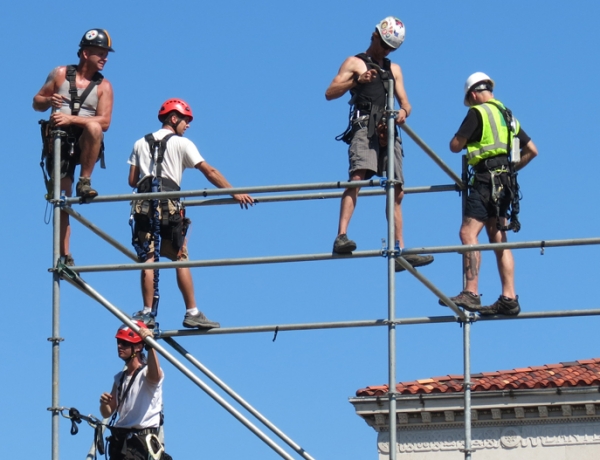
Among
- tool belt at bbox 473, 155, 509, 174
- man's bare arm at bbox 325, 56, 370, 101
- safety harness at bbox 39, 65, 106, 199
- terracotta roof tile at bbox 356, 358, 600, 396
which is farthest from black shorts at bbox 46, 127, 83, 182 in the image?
terracotta roof tile at bbox 356, 358, 600, 396

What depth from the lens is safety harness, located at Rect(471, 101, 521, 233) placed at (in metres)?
14.4

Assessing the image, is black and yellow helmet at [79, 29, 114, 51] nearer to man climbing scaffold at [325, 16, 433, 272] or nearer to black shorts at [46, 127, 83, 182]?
black shorts at [46, 127, 83, 182]

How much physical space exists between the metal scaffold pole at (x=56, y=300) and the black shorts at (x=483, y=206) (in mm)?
3367

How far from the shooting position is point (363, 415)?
30250 millimetres

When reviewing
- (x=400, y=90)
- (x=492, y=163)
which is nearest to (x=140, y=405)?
(x=400, y=90)

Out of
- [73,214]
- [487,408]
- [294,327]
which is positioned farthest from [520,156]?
[487,408]

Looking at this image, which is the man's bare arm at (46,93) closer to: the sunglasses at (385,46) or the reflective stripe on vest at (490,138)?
the sunglasses at (385,46)

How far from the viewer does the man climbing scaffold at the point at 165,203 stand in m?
14.3

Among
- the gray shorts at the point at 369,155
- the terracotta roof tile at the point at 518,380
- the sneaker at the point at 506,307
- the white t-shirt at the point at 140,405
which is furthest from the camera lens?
the terracotta roof tile at the point at 518,380

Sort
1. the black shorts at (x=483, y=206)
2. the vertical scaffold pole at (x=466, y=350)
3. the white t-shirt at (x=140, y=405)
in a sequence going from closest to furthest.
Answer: the white t-shirt at (x=140, y=405) < the vertical scaffold pole at (x=466, y=350) < the black shorts at (x=483, y=206)

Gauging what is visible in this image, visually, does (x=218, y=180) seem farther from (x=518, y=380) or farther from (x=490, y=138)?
(x=518, y=380)

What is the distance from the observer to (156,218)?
14.4 metres

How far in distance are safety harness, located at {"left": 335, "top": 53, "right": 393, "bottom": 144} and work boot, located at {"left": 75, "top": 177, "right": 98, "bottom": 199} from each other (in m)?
2.02

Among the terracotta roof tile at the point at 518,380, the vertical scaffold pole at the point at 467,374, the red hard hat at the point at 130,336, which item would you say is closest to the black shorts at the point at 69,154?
the red hard hat at the point at 130,336
